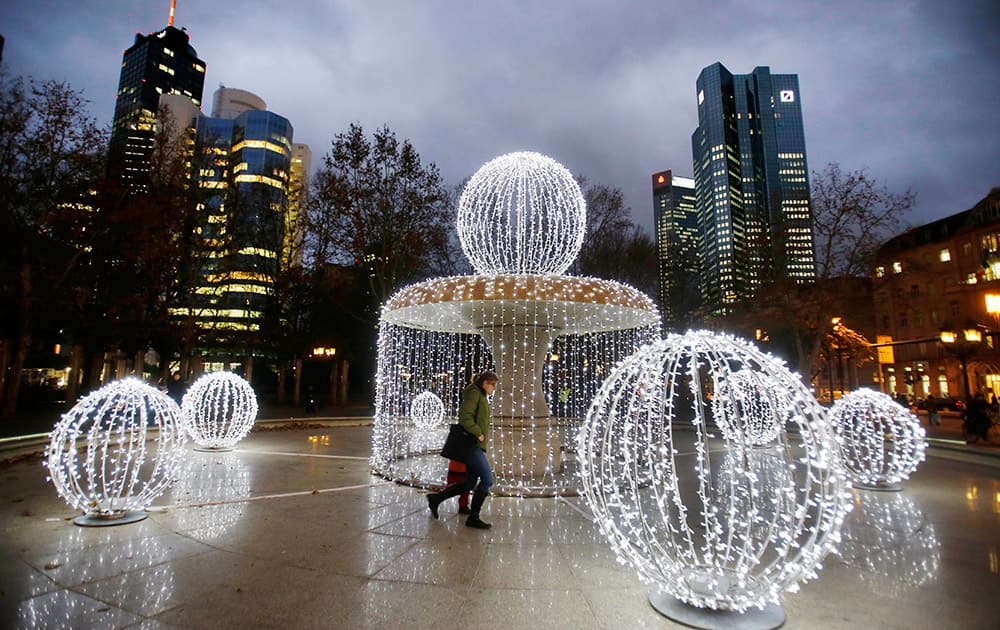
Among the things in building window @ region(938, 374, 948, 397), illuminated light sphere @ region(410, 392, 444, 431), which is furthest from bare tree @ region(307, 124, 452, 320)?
building window @ region(938, 374, 948, 397)

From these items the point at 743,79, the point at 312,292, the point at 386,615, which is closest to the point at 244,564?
the point at 386,615

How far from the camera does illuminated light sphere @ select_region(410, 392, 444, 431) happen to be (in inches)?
709

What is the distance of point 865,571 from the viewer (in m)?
4.43

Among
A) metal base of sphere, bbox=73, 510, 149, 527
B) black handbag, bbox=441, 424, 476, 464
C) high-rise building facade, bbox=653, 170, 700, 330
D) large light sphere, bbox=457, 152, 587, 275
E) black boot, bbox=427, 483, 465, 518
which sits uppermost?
high-rise building facade, bbox=653, 170, 700, 330

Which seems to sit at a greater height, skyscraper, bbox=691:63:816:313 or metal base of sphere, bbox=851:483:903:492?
skyscraper, bbox=691:63:816:313

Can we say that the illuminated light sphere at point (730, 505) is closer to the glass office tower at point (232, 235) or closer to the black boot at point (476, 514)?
the black boot at point (476, 514)

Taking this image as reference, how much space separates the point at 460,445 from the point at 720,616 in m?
3.22

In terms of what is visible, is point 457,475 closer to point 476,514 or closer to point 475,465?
point 475,465

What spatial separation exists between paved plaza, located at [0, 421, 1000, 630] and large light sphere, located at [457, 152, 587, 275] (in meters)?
4.57

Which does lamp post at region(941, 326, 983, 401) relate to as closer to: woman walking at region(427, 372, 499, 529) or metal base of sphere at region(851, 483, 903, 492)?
metal base of sphere at region(851, 483, 903, 492)

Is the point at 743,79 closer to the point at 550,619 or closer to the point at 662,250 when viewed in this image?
the point at 662,250

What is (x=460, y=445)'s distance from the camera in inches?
231

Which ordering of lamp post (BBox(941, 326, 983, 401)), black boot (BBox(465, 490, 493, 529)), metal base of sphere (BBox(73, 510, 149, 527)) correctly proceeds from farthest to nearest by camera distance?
1. lamp post (BBox(941, 326, 983, 401))
2. black boot (BBox(465, 490, 493, 529))
3. metal base of sphere (BBox(73, 510, 149, 527))

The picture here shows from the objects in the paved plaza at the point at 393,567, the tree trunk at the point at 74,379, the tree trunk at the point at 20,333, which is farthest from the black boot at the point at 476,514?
the tree trunk at the point at 74,379
